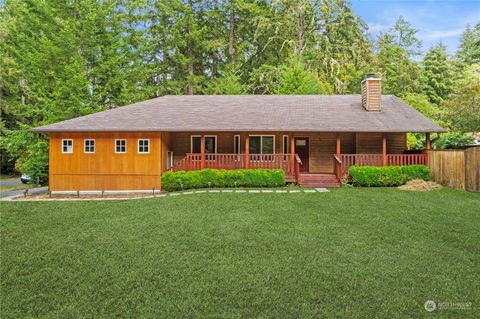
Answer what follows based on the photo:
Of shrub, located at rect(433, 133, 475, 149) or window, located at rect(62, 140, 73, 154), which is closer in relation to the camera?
window, located at rect(62, 140, 73, 154)

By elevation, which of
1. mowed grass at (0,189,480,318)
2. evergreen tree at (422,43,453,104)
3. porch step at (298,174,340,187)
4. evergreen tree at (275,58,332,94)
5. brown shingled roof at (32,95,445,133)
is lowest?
mowed grass at (0,189,480,318)

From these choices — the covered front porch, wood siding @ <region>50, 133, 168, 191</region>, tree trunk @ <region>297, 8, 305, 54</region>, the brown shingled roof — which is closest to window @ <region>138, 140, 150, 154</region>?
wood siding @ <region>50, 133, 168, 191</region>

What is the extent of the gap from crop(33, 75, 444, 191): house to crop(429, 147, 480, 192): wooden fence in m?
0.67

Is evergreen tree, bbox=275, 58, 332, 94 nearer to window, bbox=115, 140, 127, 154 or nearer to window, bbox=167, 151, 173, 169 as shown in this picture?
window, bbox=167, 151, 173, 169

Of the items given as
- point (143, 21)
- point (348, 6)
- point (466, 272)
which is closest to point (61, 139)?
point (466, 272)

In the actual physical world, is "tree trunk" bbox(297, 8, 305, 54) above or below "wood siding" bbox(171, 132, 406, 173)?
above

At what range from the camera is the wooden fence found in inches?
449

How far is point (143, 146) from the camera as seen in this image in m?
12.9

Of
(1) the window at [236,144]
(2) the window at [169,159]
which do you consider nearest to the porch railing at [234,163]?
(2) the window at [169,159]

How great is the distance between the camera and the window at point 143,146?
12.9m

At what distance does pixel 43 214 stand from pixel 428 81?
34.8m

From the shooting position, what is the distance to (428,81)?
29.8m

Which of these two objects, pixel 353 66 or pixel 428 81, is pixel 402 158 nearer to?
pixel 353 66

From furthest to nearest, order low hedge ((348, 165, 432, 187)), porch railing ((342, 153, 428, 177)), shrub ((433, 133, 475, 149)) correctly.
→ shrub ((433, 133, 475, 149)), porch railing ((342, 153, 428, 177)), low hedge ((348, 165, 432, 187))
